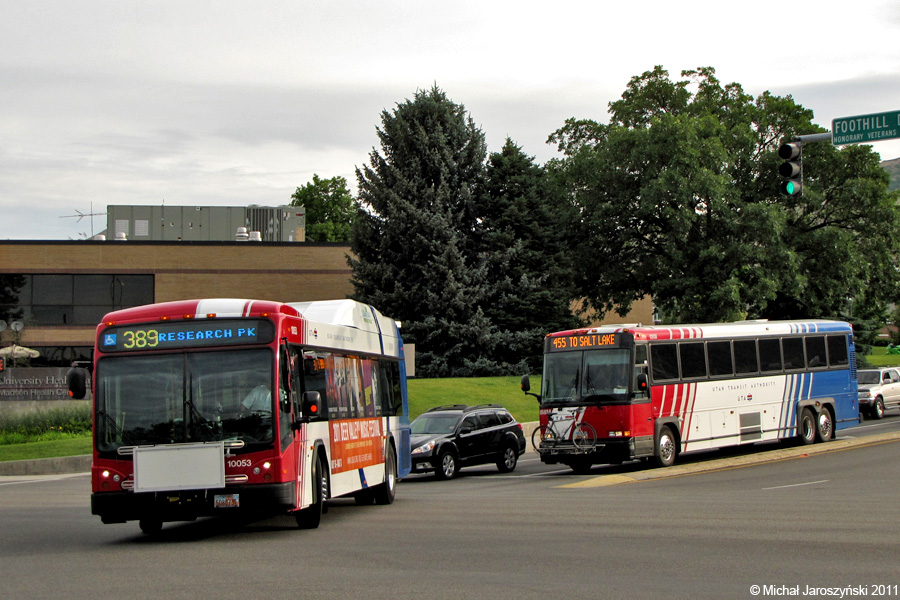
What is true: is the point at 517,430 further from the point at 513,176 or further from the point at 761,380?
the point at 513,176

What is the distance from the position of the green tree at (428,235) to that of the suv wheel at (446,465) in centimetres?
2056

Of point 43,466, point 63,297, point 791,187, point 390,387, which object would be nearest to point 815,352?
point 791,187

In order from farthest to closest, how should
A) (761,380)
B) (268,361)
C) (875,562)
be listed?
1. (761,380)
2. (268,361)
3. (875,562)

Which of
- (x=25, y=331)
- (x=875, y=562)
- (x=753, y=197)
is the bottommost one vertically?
(x=875, y=562)

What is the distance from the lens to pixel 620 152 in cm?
4347

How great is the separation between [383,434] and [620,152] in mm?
29128

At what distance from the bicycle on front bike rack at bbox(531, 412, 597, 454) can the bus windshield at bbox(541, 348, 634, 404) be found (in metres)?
0.40

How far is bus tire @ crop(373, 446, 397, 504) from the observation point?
1686 cm

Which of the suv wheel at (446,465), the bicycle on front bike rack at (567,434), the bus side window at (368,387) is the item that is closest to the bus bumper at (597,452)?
the bicycle on front bike rack at (567,434)

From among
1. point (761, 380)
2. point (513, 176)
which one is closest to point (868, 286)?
point (513, 176)

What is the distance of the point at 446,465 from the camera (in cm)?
2258

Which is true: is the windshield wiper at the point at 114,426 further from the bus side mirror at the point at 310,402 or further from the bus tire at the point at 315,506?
the bus tire at the point at 315,506

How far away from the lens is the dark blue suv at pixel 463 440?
73.3 ft

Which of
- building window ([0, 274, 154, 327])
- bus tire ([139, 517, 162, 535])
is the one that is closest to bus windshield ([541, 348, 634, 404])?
bus tire ([139, 517, 162, 535])
